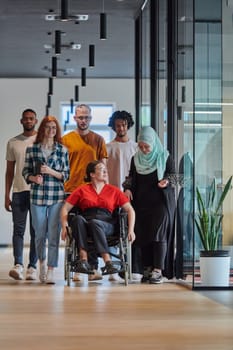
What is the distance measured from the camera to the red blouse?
581 cm

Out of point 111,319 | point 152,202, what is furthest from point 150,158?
point 111,319

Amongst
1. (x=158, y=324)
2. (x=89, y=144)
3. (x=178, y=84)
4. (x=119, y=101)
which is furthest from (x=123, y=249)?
(x=119, y=101)

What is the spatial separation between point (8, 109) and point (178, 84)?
25.3ft

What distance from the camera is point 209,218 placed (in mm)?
5480

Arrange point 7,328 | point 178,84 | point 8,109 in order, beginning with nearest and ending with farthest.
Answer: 1. point 7,328
2. point 178,84
3. point 8,109

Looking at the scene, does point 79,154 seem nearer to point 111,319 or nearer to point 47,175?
point 47,175

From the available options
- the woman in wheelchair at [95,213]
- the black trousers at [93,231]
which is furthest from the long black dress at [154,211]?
the black trousers at [93,231]

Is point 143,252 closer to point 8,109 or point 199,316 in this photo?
point 199,316

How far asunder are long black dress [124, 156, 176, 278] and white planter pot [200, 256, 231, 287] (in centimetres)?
57

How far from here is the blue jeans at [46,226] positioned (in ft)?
19.4

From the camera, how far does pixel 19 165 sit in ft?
20.6

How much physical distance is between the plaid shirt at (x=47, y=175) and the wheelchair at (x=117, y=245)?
22cm

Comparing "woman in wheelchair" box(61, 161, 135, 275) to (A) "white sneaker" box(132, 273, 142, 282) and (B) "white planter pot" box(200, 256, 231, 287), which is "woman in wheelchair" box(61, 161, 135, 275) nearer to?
(B) "white planter pot" box(200, 256, 231, 287)

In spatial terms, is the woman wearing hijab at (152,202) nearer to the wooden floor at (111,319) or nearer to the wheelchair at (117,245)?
the wheelchair at (117,245)
